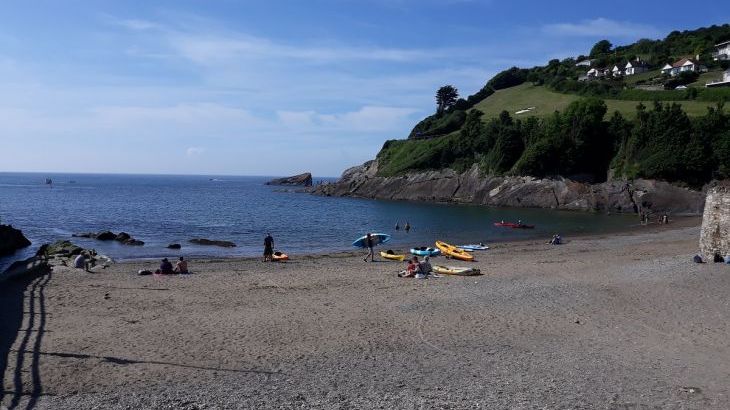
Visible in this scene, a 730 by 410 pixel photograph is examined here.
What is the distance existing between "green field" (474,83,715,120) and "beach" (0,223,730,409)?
227 ft

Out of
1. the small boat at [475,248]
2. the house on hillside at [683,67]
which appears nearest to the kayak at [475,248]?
the small boat at [475,248]

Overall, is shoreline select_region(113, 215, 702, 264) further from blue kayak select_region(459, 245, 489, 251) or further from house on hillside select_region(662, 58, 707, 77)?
house on hillside select_region(662, 58, 707, 77)

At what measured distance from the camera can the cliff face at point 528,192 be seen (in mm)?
65750

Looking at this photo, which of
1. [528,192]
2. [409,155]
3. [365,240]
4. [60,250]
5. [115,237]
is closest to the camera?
[60,250]

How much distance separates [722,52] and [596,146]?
56.4 meters

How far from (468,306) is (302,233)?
31918mm

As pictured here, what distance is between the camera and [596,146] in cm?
7962

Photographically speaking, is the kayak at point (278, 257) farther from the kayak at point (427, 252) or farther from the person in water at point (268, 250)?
the kayak at point (427, 252)

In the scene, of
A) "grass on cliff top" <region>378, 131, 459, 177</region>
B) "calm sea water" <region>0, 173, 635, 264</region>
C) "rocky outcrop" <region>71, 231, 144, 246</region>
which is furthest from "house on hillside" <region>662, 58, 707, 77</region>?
"rocky outcrop" <region>71, 231, 144, 246</region>

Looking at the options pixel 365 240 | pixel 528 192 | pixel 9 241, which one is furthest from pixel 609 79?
pixel 9 241

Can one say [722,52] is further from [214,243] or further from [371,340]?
[371,340]

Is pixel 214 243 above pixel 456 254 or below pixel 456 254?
below

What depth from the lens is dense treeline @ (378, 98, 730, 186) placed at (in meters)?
68.1

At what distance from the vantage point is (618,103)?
94688 millimetres
